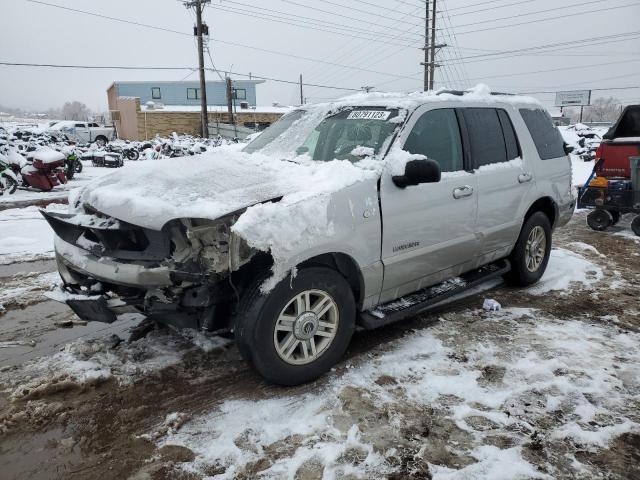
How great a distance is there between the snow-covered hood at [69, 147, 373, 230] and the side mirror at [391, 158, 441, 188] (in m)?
0.29

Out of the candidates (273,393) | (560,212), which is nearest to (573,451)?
(273,393)

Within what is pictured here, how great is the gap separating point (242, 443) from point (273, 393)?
53cm

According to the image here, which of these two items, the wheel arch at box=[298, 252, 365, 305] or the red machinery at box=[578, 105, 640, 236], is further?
the red machinery at box=[578, 105, 640, 236]

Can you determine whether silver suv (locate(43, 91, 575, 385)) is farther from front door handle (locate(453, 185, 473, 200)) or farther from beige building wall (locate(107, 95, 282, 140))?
beige building wall (locate(107, 95, 282, 140))

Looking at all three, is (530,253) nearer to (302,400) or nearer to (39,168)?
(302,400)

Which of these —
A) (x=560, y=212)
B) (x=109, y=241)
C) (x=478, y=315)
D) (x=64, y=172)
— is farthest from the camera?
(x=64, y=172)

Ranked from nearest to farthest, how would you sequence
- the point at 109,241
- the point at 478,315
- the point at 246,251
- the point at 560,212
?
the point at 246,251 → the point at 109,241 → the point at 478,315 → the point at 560,212

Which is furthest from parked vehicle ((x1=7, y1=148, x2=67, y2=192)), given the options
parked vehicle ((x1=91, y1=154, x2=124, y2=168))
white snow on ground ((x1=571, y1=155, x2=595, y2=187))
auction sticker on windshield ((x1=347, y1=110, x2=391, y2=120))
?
white snow on ground ((x1=571, y1=155, x2=595, y2=187))

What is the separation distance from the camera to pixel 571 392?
3.18 metres

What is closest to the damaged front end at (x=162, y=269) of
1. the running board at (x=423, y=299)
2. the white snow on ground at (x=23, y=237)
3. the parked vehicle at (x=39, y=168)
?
the running board at (x=423, y=299)

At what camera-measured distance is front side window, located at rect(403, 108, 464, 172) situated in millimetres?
3799

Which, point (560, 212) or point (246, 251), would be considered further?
point (560, 212)

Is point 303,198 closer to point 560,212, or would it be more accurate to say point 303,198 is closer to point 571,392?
point 571,392

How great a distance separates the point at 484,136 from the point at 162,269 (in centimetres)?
313
